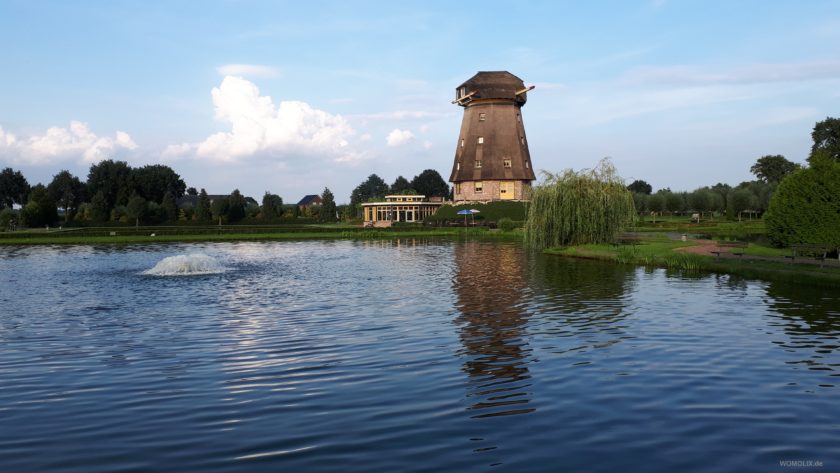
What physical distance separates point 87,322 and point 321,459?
12700mm

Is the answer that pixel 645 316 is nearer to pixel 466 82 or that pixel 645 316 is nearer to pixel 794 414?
pixel 794 414

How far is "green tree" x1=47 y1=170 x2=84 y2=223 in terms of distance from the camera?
122 meters

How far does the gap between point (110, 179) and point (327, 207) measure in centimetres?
4130

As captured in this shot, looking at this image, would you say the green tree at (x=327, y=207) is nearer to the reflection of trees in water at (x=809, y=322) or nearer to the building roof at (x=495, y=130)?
the building roof at (x=495, y=130)

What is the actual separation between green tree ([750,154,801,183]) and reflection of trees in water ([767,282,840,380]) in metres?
109

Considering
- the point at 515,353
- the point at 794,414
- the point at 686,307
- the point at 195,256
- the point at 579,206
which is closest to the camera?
the point at 794,414

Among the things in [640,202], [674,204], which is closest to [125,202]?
[640,202]

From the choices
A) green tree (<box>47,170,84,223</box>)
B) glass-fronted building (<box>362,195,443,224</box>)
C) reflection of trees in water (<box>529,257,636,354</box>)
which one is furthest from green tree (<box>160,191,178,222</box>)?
reflection of trees in water (<box>529,257,636,354</box>)

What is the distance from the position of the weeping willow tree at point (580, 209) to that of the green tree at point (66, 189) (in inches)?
4218

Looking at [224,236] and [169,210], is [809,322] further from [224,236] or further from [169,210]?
[169,210]

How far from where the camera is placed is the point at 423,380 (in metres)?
11.2

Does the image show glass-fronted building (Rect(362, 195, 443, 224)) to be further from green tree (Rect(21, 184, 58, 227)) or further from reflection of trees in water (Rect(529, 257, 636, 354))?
reflection of trees in water (Rect(529, 257, 636, 354))

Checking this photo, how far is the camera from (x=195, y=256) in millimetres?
32188

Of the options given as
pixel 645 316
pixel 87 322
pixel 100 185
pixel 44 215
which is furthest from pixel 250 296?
pixel 100 185
